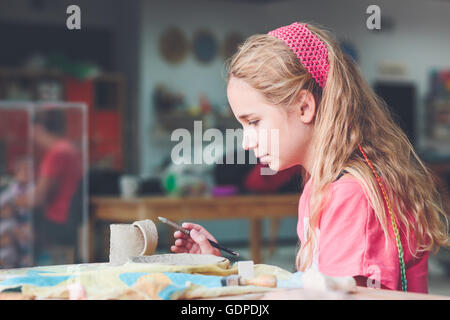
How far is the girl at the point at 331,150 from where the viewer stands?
107 centimetres

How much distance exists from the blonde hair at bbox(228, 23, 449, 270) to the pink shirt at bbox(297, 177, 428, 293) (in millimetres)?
23

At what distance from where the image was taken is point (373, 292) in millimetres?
878

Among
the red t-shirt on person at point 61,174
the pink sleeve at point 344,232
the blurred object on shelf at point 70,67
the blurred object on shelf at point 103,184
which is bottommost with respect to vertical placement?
the blurred object on shelf at point 103,184

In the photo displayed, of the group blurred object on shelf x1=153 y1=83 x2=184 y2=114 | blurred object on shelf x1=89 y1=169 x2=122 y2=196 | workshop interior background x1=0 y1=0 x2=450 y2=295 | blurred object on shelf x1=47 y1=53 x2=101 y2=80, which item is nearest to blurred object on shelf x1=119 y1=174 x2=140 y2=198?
blurred object on shelf x1=89 y1=169 x2=122 y2=196

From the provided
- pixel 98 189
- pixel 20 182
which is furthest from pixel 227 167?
pixel 20 182

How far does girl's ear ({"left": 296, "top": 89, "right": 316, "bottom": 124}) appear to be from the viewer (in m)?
1.17

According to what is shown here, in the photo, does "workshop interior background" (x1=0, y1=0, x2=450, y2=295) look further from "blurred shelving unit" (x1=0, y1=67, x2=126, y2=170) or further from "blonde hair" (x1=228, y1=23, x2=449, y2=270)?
"blonde hair" (x1=228, y1=23, x2=449, y2=270)

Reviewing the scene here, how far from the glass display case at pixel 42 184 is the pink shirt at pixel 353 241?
2566mm

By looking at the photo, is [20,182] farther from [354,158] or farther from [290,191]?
[354,158]

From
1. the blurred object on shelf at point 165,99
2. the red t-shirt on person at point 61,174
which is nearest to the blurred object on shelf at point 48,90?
the blurred object on shelf at point 165,99

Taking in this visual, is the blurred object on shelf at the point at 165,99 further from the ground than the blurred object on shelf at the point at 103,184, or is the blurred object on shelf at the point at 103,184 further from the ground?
the blurred object on shelf at the point at 165,99

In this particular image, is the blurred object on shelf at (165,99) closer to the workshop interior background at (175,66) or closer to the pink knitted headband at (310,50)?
the workshop interior background at (175,66)
